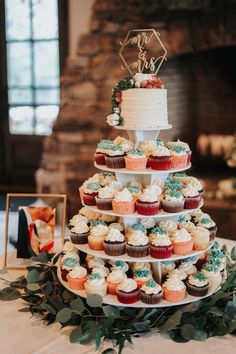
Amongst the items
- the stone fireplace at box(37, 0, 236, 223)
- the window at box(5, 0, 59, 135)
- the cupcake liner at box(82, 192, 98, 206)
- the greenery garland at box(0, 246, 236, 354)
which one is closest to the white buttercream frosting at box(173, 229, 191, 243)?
the greenery garland at box(0, 246, 236, 354)

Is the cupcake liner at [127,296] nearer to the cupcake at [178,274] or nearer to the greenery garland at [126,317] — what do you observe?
the greenery garland at [126,317]

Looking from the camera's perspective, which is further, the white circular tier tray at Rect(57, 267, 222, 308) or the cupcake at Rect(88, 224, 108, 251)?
the cupcake at Rect(88, 224, 108, 251)

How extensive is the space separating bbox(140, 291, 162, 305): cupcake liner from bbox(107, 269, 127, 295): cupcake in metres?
0.09

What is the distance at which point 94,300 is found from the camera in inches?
60.0

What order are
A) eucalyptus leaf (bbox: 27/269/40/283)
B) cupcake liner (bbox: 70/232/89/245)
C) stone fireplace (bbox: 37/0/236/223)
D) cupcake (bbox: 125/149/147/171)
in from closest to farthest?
cupcake (bbox: 125/149/147/171) < cupcake liner (bbox: 70/232/89/245) < eucalyptus leaf (bbox: 27/269/40/283) < stone fireplace (bbox: 37/0/236/223)

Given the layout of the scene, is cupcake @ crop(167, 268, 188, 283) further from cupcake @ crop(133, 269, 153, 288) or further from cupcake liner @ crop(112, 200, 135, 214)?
cupcake liner @ crop(112, 200, 135, 214)

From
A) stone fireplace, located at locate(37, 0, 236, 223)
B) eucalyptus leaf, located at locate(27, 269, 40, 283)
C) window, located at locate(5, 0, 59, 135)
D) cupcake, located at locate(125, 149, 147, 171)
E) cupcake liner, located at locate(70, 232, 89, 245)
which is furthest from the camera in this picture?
window, located at locate(5, 0, 59, 135)

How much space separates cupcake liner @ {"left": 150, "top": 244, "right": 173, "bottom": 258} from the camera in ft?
5.13

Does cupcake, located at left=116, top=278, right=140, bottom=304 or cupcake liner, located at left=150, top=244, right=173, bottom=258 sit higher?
cupcake liner, located at left=150, top=244, right=173, bottom=258

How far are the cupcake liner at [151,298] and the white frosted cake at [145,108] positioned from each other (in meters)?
0.55

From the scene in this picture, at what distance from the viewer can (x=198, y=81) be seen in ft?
12.8

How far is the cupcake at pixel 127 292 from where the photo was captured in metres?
1.54

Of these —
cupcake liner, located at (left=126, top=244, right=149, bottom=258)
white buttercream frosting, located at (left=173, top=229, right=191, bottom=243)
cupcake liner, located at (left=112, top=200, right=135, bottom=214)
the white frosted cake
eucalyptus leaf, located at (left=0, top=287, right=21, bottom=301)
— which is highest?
the white frosted cake

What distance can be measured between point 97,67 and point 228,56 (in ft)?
A: 3.34
